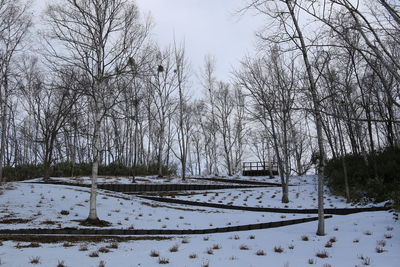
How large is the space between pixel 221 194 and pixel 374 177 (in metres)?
9.20

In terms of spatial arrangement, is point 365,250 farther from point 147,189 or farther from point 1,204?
point 147,189

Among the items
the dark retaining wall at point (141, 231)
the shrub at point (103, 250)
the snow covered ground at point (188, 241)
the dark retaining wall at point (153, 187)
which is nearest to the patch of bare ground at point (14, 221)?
the snow covered ground at point (188, 241)

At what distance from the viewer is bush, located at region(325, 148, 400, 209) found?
15.3 m

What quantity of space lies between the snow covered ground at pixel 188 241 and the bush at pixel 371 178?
5.36 metres

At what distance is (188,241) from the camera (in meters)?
8.27

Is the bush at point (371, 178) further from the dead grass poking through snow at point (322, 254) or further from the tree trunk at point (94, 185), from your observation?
the tree trunk at point (94, 185)

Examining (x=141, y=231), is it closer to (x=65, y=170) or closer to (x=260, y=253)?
(x=260, y=253)

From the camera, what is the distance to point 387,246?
6969 mm

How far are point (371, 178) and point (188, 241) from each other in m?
13.2

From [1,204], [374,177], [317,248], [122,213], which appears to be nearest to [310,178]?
[374,177]

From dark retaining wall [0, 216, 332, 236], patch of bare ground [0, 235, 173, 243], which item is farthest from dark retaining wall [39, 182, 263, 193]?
patch of bare ground [0, 235, 173, 243]

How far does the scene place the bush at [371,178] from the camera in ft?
50.1

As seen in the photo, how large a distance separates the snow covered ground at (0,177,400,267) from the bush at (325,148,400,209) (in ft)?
17.6

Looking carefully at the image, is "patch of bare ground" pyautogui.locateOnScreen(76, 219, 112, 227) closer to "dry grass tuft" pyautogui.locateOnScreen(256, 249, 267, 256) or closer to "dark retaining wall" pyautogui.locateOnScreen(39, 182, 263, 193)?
"dry grass tuft" pyautogui.locateOnScreen(256, 249, 267, 256)
